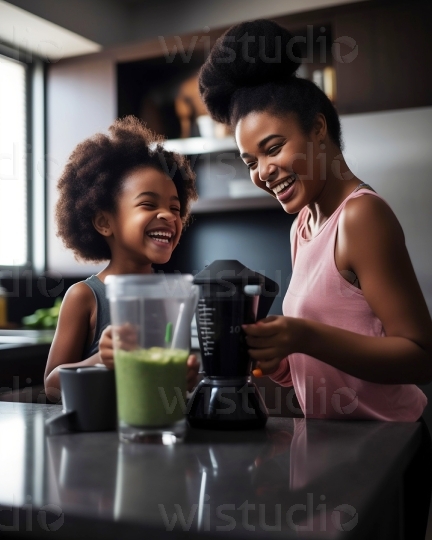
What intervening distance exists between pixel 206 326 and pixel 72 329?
0.40 metres

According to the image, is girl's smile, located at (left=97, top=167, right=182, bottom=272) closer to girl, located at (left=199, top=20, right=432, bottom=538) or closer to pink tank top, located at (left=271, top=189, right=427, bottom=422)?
girl, located at (left=199, top=20, right=432, bottom=538)

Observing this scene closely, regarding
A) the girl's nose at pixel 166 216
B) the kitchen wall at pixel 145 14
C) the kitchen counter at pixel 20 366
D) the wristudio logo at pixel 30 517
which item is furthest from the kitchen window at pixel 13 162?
the wristudio logo at pixel 30 517

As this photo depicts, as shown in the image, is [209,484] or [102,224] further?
[102,224]

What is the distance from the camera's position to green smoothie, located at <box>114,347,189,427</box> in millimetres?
702

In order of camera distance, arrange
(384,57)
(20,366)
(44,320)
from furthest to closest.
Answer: (44,320), (384,57), (20,366)

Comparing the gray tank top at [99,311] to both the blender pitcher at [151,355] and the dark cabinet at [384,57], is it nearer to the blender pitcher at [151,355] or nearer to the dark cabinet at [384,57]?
the blender pitcher at [151,355]

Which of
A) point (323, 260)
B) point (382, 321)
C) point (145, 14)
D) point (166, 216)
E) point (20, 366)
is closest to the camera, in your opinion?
point (382, 321)

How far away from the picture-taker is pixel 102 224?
4.39 feet

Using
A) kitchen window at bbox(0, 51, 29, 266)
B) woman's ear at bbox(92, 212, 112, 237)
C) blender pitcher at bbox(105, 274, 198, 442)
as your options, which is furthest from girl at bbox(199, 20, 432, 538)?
kitchen window at bbox(0, 51, 29, 266)

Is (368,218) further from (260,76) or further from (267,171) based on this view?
(260,76)

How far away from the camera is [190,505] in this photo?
1.61 ft

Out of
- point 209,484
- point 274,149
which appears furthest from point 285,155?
point 209,484

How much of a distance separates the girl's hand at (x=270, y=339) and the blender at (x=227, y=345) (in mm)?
21

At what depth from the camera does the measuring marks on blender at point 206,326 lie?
0.79 meters
